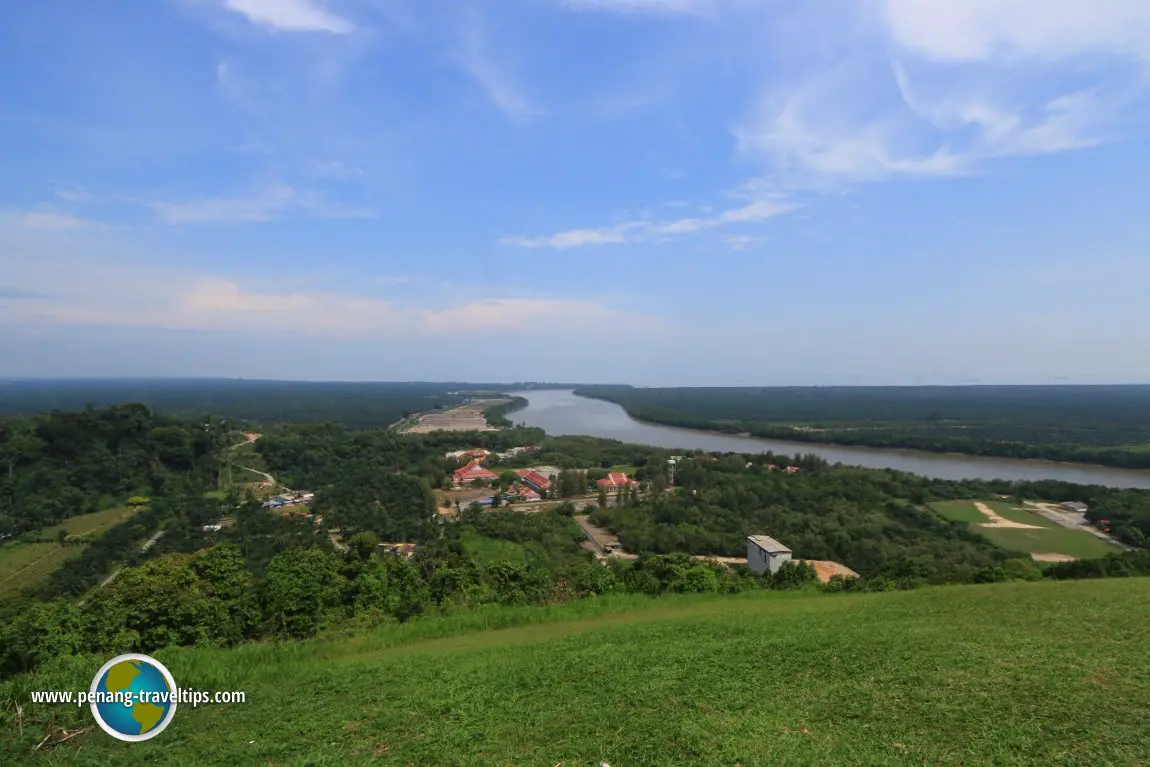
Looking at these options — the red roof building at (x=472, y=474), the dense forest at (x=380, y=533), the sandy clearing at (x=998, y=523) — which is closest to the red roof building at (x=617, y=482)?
the dense forest at (x=380, y=533)

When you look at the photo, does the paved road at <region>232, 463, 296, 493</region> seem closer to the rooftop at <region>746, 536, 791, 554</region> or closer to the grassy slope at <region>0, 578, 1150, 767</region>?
the rooftop at <region>746, 536, 791, 554</region>

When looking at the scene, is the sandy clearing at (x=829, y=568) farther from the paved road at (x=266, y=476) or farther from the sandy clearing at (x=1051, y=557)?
the paved road at (x=266, y=476)

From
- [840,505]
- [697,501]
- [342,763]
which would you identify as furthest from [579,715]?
[840,505]

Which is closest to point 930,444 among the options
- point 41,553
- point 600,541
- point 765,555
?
point 600,541

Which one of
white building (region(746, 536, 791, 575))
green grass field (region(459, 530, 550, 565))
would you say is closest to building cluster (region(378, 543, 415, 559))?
green grass field (region(459, 530, 550, 565))

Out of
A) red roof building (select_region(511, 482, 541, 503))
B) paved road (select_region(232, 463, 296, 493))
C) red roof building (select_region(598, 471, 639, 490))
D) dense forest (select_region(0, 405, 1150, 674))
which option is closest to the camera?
dense forest (select_region(0, 405, 1150, 674))

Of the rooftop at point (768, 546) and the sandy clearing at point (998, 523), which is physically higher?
the rooftop at point (768, 546)
